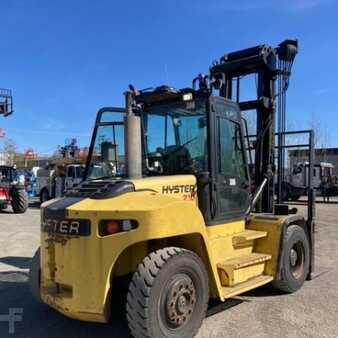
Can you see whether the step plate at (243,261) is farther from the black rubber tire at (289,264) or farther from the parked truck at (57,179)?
the parked truck at (57,179)

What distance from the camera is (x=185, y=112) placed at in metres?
6.54

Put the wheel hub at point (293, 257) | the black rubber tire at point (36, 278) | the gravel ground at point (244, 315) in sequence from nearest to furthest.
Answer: the gravel ground at point (244, 315), the black rubber tire at point (36, 278), the wheel hub at point (293, 257)

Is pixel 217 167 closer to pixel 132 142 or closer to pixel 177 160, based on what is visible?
pixel 177 160

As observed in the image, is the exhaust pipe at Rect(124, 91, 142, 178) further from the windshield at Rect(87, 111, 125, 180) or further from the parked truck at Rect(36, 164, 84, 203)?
the parked truck at Rect(36, 164, 84, 203)

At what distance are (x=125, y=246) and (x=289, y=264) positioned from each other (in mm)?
3290

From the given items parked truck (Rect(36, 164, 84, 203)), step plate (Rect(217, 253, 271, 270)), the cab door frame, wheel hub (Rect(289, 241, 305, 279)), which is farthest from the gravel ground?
parked truck (Rect(36, 164, 84, 203))

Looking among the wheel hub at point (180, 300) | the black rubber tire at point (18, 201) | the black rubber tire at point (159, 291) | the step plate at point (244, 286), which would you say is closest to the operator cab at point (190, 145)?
the step plate at point (244, 286)

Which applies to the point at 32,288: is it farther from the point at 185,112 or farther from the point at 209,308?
the point at 185,112

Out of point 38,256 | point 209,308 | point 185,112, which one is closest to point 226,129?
point 185,112

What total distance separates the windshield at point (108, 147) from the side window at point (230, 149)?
127 cm

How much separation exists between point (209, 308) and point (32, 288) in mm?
2202

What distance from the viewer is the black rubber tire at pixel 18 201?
69.2 feet

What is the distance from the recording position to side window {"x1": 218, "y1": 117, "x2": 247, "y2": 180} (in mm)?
6457
